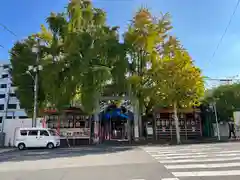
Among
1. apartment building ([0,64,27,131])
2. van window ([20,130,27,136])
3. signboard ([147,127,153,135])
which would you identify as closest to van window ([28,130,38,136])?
van window ([20,130,27,136])

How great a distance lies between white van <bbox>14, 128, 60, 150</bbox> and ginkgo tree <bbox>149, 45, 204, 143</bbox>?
1023 cm

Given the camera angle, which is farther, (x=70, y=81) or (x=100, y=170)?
(x=70, y=81)

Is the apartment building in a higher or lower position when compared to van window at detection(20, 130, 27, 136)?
higher

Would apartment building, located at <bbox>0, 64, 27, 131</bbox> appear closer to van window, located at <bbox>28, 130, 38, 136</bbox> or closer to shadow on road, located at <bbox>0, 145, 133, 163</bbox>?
van window, located at <bbox>28, 130, 38, 136</bbox>

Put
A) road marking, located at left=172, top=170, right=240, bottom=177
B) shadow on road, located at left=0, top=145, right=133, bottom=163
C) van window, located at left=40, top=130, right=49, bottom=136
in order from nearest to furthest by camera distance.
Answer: road marking, located at left=172, top=170, right=240, bottom=177, shadow on road, located at left=0, top=145, right=133, bottom=163, van window, located at left=40, top=130, right=49, bottom=136

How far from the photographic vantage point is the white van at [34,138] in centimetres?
2059

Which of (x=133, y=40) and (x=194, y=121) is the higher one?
(x=133, y=40)

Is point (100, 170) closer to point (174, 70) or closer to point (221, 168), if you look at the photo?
point (221, 168)

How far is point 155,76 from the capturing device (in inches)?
878

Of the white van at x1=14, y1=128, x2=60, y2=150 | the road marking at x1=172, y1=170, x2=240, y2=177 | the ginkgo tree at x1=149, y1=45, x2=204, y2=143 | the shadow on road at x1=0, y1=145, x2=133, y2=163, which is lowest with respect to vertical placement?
the shadow on road at x1=0, y1=145, x2=133, y2=163

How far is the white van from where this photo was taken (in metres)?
20.6

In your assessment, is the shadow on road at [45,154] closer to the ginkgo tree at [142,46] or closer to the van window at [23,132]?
the van window at [23,132]

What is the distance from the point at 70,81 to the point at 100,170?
14.9 m

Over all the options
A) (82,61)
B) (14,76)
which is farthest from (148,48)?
(14,76)
